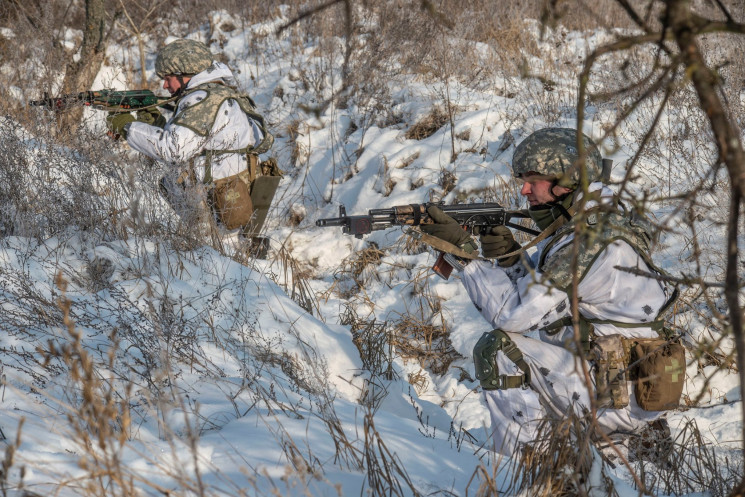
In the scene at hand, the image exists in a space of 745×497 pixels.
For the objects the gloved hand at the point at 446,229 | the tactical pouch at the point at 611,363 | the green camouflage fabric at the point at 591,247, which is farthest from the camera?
the gloved hand at the point at 446,229

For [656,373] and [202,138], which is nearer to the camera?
[656,373]

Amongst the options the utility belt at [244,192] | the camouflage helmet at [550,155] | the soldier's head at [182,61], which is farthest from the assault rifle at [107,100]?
the camouflage helmet at [550,155]

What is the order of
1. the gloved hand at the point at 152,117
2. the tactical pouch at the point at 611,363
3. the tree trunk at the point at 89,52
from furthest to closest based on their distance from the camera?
the tree trunk at the point at 89,52, the gloved hand at the point at 152,117, the tactical pouch at the point at 611,363

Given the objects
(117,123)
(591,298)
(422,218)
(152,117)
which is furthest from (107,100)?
(591,298)

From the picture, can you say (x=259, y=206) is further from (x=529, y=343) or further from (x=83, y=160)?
(x=529, y=343)

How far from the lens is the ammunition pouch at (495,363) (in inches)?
121

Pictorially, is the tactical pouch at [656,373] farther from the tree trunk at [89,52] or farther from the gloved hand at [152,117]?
the tree trunk at [89,52]

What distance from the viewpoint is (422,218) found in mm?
3398

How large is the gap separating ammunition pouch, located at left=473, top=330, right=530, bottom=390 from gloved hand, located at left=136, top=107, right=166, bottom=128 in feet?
12.7

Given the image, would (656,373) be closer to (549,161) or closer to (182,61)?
(549,161)

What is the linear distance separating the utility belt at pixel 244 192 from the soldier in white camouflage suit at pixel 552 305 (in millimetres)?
2515

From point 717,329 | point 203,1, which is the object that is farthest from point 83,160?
point 203,1

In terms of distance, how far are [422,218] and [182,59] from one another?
9.26ft

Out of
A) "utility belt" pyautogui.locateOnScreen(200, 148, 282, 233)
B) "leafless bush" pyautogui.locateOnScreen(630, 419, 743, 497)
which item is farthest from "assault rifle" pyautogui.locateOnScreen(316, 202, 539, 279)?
"utility belt" pyautogui.locateOnScreen(200, 148, 282, 233)
